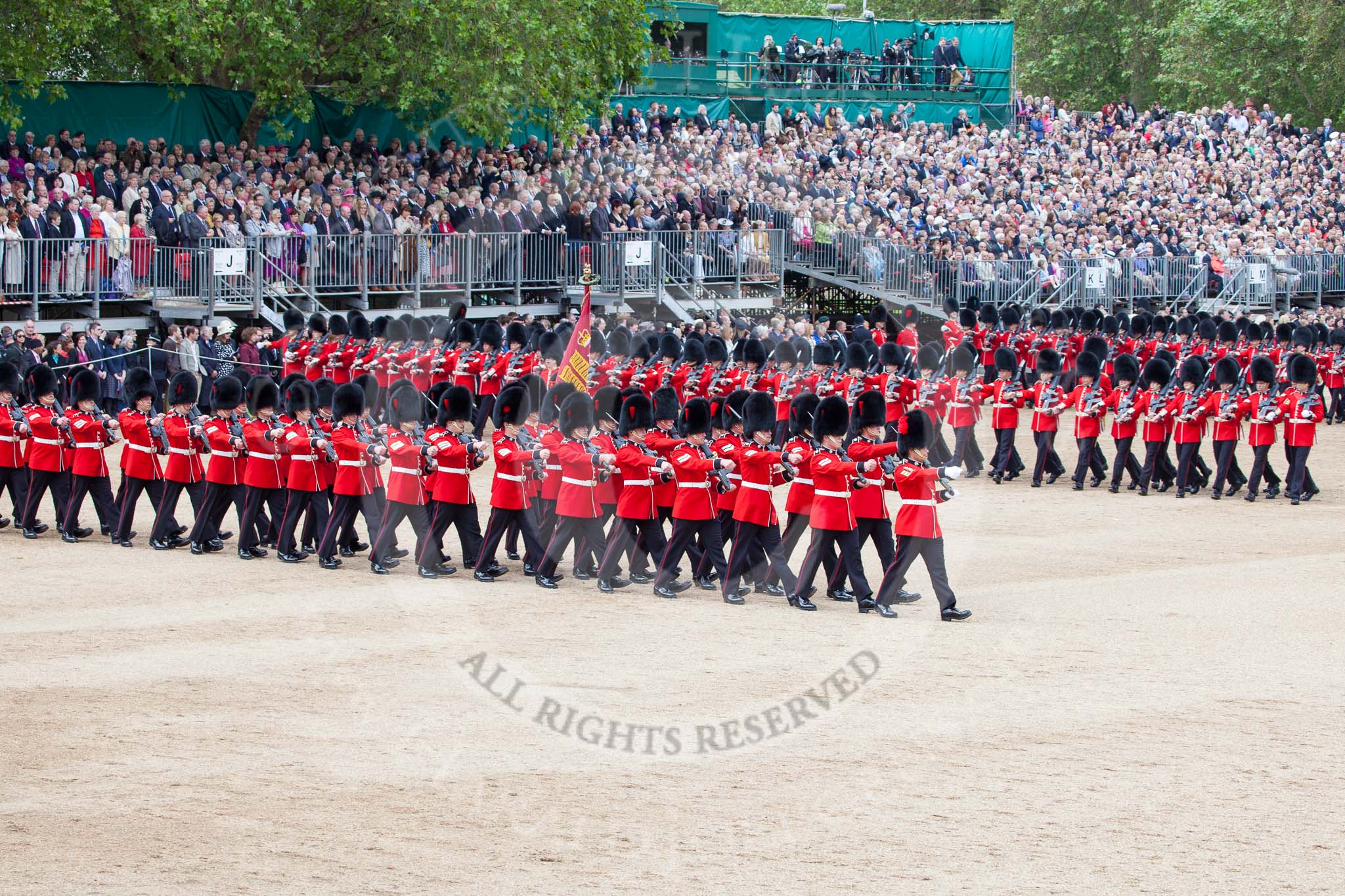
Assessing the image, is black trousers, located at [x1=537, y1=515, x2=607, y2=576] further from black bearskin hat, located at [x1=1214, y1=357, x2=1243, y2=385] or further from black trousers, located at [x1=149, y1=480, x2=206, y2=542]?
black bearskin hat, located at [x1=1214, y1=357, x2=1243, y2=385]

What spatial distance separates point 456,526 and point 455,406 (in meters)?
0.75

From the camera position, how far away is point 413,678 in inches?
304

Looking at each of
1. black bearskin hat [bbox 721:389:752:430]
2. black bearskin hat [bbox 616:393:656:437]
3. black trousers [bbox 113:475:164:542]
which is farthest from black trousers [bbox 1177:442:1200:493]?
black trousers [bbox 113:475:164:542]

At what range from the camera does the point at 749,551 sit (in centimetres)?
976

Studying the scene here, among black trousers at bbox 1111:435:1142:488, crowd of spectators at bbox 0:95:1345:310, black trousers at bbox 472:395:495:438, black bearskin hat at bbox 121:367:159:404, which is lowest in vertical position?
black trousers at bbox 1111:435:1142:488

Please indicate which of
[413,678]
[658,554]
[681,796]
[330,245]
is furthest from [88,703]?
[330,245]

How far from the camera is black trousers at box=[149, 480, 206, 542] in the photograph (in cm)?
1087

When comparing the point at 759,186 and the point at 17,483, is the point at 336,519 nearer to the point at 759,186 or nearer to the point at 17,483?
the point at 17,483

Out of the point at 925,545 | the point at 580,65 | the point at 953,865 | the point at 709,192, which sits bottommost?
the point at 953,865

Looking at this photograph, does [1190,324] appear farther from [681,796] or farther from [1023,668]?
[681,796]

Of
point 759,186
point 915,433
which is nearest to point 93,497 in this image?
point 915,433

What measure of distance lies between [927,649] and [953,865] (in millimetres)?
2810

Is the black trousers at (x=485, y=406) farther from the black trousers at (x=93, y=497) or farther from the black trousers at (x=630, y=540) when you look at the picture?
the black trousers at (x=630, y=540)

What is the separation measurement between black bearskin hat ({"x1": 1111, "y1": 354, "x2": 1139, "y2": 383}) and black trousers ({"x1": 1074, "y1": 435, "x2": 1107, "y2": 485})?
0.65 meters
